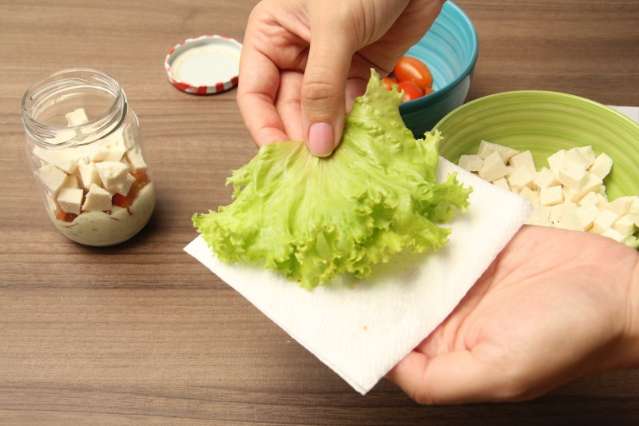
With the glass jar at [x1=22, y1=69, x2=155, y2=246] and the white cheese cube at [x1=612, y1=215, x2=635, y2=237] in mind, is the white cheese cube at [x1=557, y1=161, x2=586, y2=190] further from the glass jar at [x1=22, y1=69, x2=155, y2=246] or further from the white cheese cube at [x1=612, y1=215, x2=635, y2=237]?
the glass jar at [x1=22, y1=69, x2=155, y2=246]

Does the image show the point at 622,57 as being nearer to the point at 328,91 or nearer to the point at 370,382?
the point at 328,91

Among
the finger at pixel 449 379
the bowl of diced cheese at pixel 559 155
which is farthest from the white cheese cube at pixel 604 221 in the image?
the finger at pixel 449 379

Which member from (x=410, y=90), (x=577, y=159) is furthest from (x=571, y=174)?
(x=410, y=90)

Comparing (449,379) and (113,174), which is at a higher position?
(449,379)

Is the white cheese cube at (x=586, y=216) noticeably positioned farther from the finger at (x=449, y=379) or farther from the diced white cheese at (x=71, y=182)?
the diced white cheese at (x=71, y=182)

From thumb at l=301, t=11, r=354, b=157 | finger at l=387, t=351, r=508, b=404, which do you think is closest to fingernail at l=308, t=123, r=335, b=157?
thumb at l=301, t=11, r=354, b=157

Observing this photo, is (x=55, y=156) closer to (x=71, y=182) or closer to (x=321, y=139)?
(x=71, y=182)
